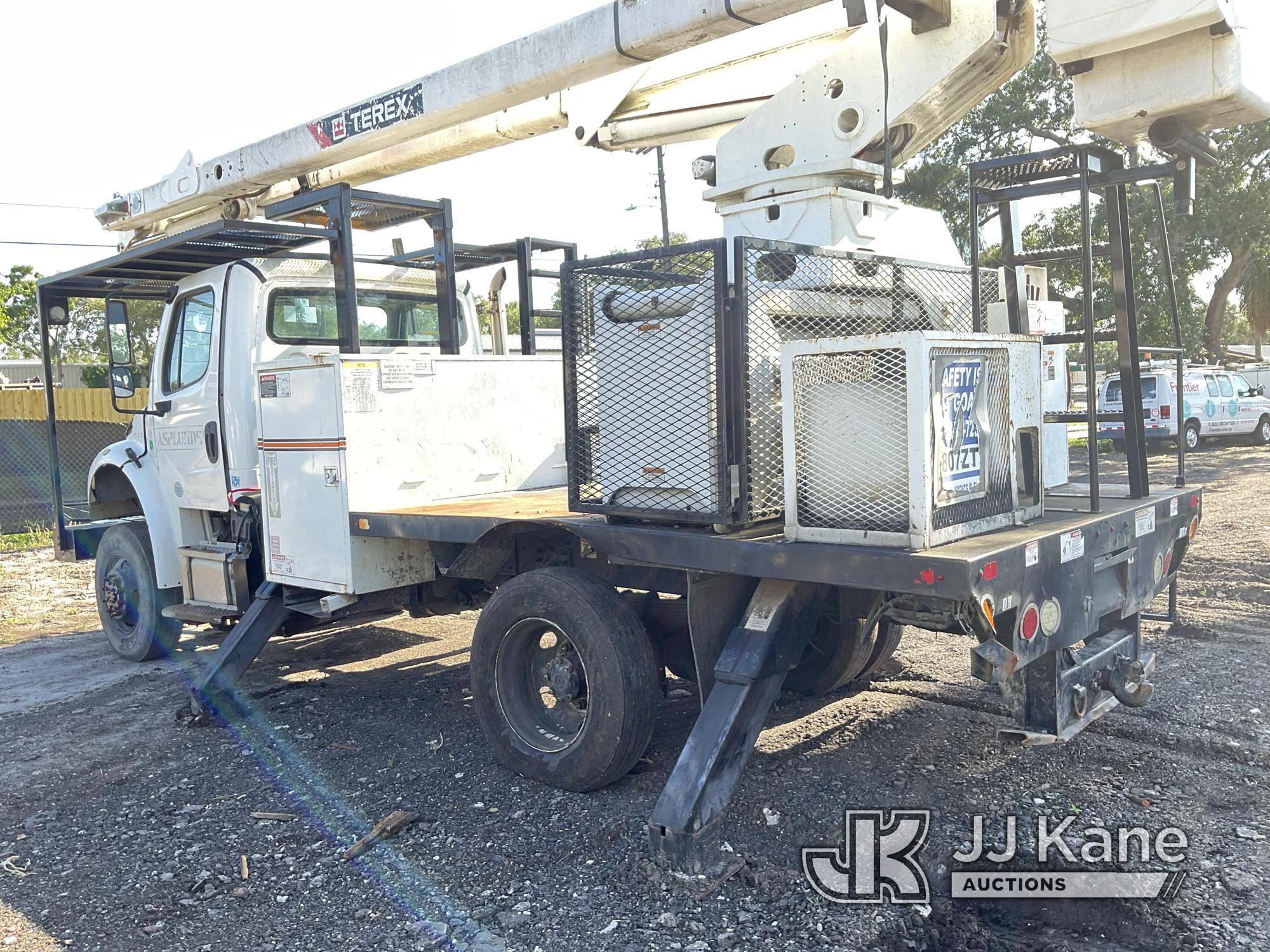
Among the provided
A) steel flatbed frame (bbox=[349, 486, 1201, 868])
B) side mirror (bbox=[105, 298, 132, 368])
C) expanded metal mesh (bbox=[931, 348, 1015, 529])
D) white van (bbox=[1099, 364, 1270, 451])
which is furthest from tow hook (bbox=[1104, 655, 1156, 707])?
white van (bbox=[1099, 364, 1270, 451])

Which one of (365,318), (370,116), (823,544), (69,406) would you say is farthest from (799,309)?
(69,406)

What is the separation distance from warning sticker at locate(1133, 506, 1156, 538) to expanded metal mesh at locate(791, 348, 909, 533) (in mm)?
1491

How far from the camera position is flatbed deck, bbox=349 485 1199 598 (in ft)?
11.2

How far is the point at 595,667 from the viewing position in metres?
4.32

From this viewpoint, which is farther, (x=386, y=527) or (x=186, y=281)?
(x=186, y=281)

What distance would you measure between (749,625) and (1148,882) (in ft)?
5.32

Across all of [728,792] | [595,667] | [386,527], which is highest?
[386,527]

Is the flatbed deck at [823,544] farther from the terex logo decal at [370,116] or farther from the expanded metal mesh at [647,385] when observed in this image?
the terex logo decal at [370,116]

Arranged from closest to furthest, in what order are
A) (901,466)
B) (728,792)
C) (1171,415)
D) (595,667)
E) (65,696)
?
(901,466)
(728,792)
(595,667)
(65,696)
(1171,415)

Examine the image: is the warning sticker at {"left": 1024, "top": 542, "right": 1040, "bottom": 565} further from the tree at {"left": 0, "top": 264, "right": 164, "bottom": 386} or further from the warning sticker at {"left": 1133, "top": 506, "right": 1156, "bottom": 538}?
the tree at {"left": 0, "top": 264, "right": 164, "bottom": 386}

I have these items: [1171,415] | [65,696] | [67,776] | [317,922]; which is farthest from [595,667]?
[1171,415]

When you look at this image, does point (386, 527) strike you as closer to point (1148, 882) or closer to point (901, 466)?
point (901, 466)

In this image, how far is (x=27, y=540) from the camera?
536 inches

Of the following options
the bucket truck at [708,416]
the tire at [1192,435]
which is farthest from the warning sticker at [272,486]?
the tire at [1192,435]
